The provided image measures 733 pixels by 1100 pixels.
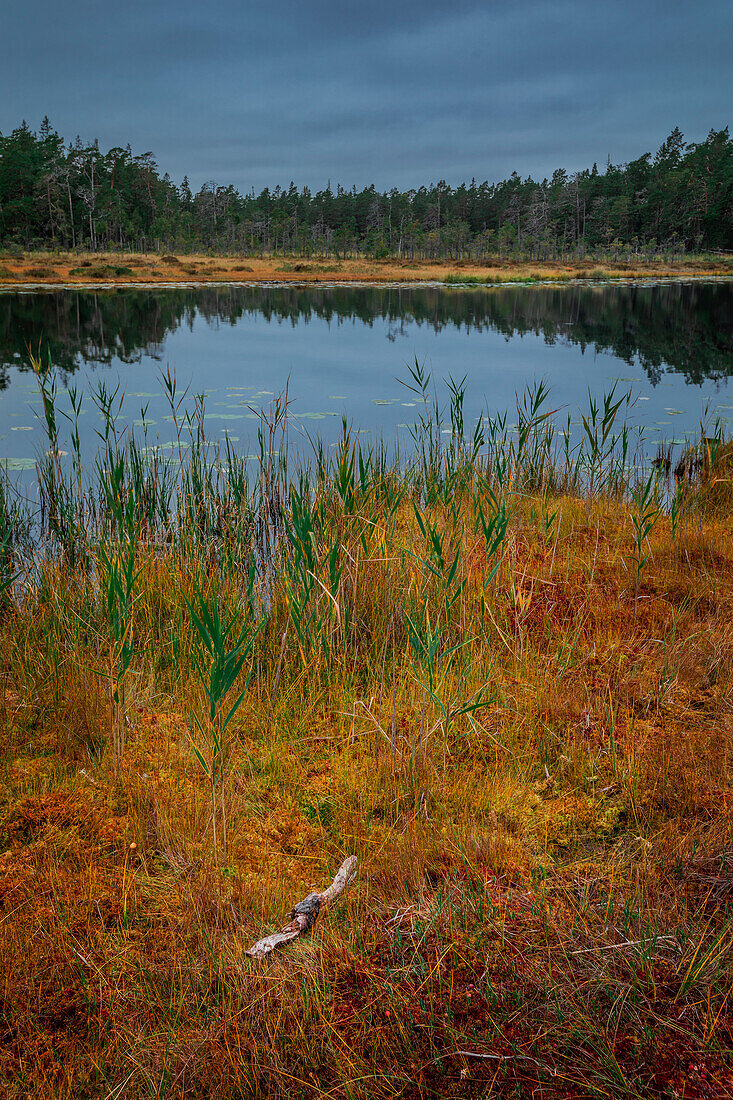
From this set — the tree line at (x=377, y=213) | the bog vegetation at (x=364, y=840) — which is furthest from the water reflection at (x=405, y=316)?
the tree line at (x=377, y=213)

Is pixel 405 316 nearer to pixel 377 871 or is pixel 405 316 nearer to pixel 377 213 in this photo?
pixel 377 871

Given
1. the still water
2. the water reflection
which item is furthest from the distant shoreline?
the still water

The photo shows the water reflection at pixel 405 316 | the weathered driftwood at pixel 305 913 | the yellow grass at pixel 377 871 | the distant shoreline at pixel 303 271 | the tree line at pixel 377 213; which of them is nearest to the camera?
the yellow grass at pixel 377 871

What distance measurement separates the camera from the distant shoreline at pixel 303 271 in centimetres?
3488

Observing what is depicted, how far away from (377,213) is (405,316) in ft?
206

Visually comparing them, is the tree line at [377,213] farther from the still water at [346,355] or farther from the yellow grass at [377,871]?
the yellow grass at [377,871]

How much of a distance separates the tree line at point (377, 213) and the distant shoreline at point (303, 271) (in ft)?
20.0

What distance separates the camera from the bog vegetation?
53.8 inches

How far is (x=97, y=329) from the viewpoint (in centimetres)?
1666

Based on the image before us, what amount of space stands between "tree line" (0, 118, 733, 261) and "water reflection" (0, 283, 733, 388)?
2578 cm

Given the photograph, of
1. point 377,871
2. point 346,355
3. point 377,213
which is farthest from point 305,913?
point 377,213

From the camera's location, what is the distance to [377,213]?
77250mm

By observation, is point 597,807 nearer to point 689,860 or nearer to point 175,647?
point 689,860

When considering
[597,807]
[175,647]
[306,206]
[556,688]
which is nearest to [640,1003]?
[597,807]
